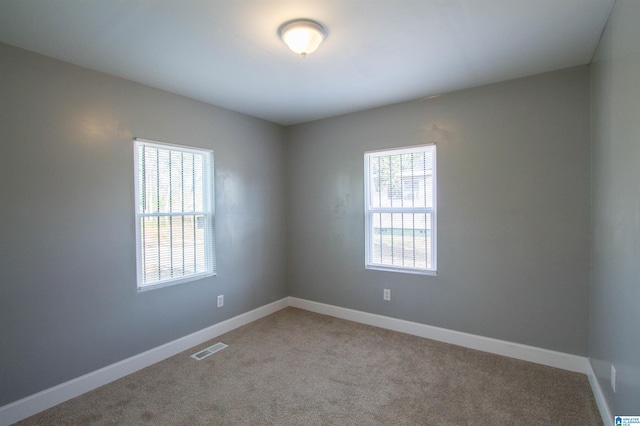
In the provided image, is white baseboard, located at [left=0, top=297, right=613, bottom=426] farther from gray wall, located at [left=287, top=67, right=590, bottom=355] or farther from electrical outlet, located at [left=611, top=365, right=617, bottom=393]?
electrical outlet, located at [left=611, top=365, right=617, bottom=393]

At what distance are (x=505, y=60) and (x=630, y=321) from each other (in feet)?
6.51

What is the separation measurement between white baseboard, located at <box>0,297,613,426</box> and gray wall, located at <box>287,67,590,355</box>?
0.27ft

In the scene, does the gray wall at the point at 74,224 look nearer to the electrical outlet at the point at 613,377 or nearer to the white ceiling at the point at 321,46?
the white ceiling at the point at 321,46

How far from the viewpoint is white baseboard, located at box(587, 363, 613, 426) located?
1942 mm

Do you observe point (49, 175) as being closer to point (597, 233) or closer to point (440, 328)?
point (440, 328)

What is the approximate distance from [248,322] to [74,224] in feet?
7.07

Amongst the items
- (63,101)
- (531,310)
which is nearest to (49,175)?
(63,101)

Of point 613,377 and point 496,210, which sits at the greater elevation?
point 496,210

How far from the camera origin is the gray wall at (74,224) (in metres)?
2.20

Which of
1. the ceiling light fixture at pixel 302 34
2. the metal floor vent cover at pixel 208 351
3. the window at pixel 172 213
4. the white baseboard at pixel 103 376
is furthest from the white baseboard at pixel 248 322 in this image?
the ceiling light fixture at pixel 302 34

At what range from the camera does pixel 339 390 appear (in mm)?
2449

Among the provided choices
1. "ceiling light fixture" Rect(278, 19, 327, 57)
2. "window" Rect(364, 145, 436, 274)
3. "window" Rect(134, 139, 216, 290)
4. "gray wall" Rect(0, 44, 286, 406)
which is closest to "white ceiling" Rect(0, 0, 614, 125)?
"ceiling light fixture" Rect(278, 19, 327, 57)

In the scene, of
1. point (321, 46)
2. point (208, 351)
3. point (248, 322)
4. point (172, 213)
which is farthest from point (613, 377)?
point (172, 213)

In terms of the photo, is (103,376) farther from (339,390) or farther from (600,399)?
(600,399)
